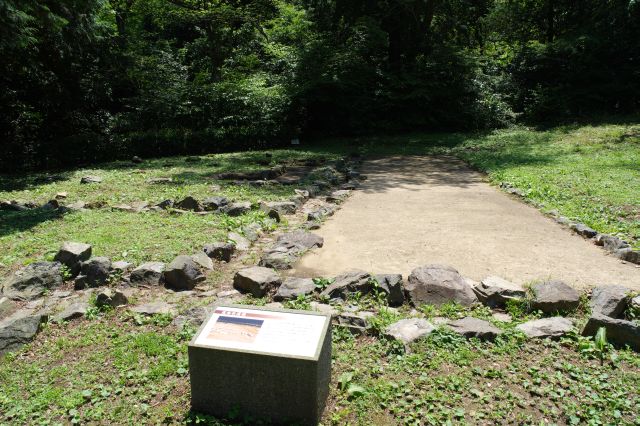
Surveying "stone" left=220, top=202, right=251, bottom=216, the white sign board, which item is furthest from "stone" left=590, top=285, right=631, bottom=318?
"stone" left=220, top=202, right=251, bottom=216

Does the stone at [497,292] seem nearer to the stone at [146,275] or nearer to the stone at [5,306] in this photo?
the stone at [146,275]

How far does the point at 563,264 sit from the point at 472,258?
3.01ft

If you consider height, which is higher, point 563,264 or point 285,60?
point 285,60

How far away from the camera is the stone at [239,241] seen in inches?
231

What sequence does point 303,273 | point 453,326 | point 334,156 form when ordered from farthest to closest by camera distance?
point 334,156, point 303,273, point 453,326

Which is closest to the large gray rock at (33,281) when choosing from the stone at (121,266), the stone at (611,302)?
the stone at (121,266)

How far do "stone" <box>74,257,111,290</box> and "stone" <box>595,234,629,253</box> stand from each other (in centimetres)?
548

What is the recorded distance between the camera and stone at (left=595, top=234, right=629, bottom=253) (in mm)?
5531

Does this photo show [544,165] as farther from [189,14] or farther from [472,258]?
[189,14]

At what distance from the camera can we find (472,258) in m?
5.43

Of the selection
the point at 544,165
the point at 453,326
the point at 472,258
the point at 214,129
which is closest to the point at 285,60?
the point at 214,129

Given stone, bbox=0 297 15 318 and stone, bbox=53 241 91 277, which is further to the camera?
stone, bbox=53 241 91 277

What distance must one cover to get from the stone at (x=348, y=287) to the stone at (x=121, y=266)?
2.07m

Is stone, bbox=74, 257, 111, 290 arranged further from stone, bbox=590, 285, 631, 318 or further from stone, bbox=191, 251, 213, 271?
stone, bbox=590, 285, 631, 318
